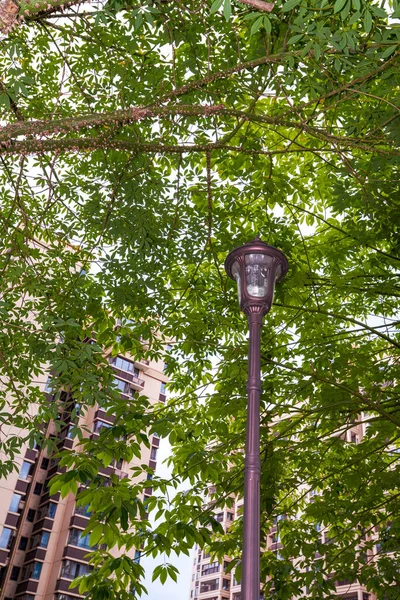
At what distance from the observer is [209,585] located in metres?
61.5

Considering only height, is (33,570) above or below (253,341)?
above

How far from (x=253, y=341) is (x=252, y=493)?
1.05 meters

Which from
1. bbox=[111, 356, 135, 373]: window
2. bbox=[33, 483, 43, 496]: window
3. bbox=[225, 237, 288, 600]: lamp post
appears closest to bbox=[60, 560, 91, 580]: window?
bbox=[33, 483, 43, 496]: window

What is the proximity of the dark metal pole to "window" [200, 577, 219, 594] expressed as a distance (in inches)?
2515

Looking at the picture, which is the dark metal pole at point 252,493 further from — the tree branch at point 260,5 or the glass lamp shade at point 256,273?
the tree branch at point 260,5

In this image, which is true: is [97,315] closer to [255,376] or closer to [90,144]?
[90,144]

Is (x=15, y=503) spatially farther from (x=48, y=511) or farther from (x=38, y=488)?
(x=38, y=488)

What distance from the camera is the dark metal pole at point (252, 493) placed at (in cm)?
294

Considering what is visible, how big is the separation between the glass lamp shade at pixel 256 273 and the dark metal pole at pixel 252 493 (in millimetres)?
286

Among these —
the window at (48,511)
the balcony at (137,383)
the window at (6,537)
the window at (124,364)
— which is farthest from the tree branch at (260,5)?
the window at (124,364)

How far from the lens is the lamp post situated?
303 cm

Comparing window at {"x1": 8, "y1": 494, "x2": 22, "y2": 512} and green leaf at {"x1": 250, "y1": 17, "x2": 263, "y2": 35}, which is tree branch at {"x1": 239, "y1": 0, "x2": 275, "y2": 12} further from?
window at {"x1": 8, "y1": 494, "x2": 22, "y2": 512}

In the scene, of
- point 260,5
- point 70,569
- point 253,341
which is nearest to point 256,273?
point 253,341

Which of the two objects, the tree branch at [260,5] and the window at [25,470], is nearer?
the tree branch at [260,5]
